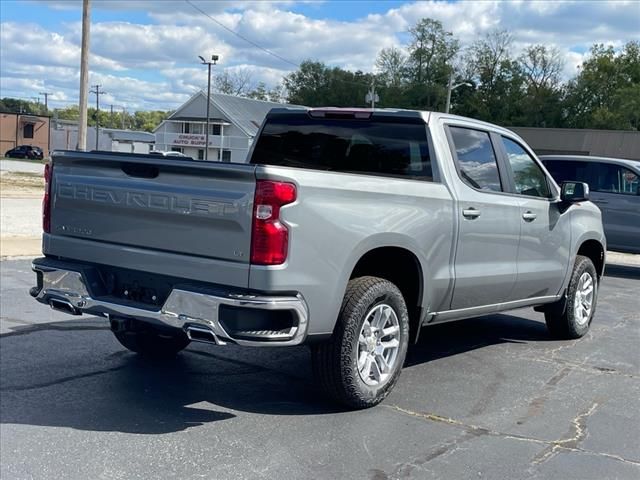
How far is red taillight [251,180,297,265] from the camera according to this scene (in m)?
4.26

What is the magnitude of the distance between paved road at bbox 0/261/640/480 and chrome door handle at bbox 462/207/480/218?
130 cm

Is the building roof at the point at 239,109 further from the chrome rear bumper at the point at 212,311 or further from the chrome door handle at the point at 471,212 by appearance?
the chrome rear bumper at the point at 212,311

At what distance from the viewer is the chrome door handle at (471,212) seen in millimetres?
5711

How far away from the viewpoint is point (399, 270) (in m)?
5.50

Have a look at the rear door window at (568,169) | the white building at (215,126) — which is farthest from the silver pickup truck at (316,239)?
the white building at (215,126)

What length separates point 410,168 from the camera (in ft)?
19.1

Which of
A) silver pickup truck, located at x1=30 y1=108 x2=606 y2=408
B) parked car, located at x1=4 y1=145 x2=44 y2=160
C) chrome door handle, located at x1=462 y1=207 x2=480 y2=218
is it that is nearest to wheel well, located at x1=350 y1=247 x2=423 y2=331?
silver pickup truck, located at x1=30 y1=108 x2=606 y2=408

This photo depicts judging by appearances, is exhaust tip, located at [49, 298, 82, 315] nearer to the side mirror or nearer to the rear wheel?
the rear wheel

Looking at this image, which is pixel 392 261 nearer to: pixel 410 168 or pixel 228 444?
pixel 410 168

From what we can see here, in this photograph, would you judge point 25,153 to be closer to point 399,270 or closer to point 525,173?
point 525,173

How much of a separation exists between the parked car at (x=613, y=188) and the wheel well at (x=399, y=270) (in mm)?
8607

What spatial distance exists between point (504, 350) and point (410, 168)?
2.27 m

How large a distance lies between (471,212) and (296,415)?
2046 mm

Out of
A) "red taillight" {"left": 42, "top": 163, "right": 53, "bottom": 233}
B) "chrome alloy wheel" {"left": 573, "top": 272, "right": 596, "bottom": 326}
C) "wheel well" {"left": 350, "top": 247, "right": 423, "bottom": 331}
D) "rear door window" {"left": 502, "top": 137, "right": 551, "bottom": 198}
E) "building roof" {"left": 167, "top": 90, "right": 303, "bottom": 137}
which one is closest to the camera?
"wheel well" {"left": 350, "top": 247, "right": 423, "bottom": 331}
